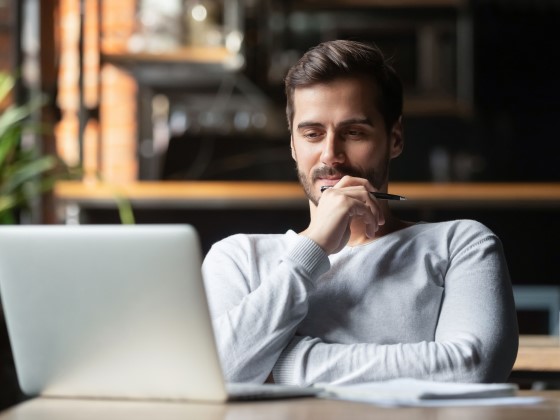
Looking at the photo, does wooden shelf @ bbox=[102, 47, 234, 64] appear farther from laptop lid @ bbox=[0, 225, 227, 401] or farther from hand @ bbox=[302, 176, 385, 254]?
laptop lid @ bbox=[0, 225, 227, 401]

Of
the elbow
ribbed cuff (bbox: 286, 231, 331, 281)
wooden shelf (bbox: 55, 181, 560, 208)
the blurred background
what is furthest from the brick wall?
the elbow

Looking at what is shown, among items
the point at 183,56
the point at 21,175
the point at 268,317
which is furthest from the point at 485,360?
the point at 183,56

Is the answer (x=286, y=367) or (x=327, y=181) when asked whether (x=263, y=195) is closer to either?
(x=327, y=181)

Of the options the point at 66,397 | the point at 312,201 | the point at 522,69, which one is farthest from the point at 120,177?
the point at 66,397

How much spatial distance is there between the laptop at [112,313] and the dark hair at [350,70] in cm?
65

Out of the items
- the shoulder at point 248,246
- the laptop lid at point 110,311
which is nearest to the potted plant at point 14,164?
the shoulder at point 248,246

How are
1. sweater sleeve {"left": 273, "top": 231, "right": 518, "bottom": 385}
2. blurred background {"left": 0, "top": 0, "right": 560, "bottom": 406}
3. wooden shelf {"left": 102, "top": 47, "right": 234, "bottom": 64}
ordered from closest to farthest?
sweater sleeve {"left": 273, "top": 231, "right": 518, "bottom": 385} → wooden shelf {"left": 102, "top": 47, "right": 234, "bottom": 64} → blurred background {"left": 0, "top": 0, "right": 560, "bottom": 406}

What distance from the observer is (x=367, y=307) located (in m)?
1.74

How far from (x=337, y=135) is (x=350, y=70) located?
0.41 feet

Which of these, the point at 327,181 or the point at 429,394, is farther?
the point at 327,181

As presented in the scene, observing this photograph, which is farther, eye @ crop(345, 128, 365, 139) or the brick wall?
the brick wall

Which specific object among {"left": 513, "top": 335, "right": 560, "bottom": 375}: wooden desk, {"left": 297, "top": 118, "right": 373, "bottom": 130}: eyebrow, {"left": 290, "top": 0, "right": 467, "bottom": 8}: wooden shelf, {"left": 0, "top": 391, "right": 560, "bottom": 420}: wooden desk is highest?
{"left": 290, "top": 0, "right": 467, "bottom": 8}: wooden shelf

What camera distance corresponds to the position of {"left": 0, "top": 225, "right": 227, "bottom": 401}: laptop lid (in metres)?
1.25

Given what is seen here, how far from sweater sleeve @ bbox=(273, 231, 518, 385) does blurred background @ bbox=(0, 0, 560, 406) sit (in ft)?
9.35
